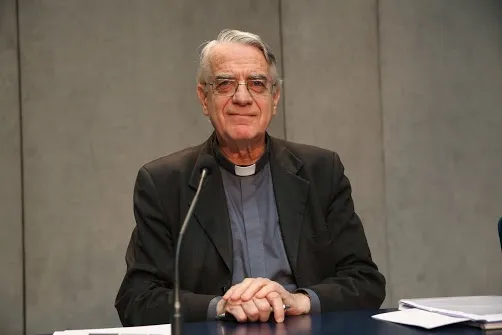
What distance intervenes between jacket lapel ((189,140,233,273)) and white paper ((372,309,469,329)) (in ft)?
2.31

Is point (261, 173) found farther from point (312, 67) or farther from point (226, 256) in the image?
point (312, 67)

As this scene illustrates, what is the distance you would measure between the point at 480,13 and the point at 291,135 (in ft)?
4.55

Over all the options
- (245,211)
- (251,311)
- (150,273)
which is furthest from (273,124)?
(251,311)

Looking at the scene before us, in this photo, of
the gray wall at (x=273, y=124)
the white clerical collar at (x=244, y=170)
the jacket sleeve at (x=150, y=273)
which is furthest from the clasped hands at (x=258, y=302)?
the gray wall at (x=273, y=124)

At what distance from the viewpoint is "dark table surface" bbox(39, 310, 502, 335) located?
72.6 inches

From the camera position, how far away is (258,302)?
2.10m

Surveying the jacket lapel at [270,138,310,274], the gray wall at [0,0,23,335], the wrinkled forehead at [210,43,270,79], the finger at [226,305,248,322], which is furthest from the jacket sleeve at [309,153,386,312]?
the gray wall at [0,0,23,335]

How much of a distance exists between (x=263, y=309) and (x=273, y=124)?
2.26 m

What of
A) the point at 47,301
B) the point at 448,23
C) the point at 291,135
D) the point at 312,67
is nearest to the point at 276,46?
the point at 312,67

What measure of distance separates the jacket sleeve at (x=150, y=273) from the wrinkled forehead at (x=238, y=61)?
1.58 ft

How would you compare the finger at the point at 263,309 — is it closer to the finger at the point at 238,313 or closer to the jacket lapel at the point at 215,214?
the finger at the point at 238,313

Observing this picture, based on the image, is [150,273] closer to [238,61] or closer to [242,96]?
[242,96]

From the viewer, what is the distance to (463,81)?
4.38m

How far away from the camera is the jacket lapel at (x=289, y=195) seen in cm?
267
